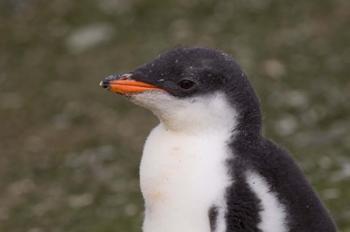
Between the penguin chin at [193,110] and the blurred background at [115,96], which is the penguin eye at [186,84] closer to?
the penguin chin at [193,110]

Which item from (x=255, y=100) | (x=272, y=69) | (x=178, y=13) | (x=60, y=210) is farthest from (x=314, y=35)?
(x=255, y=100)

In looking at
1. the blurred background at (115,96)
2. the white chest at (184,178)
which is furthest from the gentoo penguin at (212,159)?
the blurred background at (115,96)

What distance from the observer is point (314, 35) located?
35.9 ft

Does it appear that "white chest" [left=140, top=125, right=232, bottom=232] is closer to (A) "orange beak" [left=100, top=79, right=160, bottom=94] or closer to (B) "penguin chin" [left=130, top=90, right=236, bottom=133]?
(B) "penguin chin" [left=130, top=90, right=236, bottom=133]

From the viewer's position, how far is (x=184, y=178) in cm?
471

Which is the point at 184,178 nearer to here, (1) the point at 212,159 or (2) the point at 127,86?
(1) the point at 212,159

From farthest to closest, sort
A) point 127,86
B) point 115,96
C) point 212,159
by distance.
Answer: point 115,96 → point 127,86 → point 212,159

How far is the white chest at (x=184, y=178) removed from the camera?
4.63m

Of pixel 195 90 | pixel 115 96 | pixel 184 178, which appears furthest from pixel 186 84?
pixel 115 96

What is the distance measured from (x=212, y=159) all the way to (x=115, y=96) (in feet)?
18.8

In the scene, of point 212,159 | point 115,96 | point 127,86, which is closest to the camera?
point 212,159

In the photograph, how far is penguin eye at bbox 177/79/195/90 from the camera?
4746mm

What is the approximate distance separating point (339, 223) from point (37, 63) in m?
5.46

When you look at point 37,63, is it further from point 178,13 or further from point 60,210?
point 60,210
